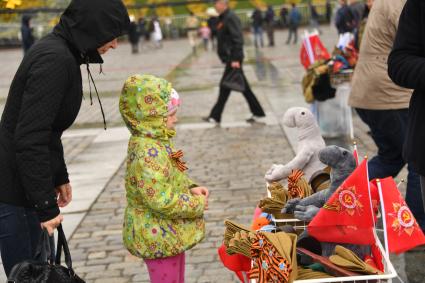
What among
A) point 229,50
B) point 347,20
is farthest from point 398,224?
point 347,20

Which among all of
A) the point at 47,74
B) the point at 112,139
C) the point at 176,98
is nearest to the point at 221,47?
the point at 112,139

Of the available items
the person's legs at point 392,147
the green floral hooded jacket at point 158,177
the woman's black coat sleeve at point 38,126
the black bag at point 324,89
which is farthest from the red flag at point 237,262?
the black bag at point 324,89

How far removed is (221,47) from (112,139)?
7.97ft

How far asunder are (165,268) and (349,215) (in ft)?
3.46

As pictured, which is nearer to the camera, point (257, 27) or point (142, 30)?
point (257, 27)

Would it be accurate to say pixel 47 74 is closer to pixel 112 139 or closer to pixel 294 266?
pixel 294 266

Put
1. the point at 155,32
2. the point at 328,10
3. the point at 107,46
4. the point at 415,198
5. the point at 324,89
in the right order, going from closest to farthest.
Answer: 1. the point at 107,46
2. the point at 415,198
3. the point at 324,89
4. the point at 155,32
5. the point at 328,10

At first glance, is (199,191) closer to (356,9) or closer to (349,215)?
(349,215)

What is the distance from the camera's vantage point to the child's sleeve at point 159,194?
10.8 ft

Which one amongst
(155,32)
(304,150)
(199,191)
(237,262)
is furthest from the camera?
(155,32)

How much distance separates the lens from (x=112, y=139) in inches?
395

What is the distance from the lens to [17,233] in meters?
3.11

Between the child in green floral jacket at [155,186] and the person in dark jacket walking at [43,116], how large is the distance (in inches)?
14.1

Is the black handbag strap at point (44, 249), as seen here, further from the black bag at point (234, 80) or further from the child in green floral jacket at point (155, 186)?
the black bag at point (234, 80)
